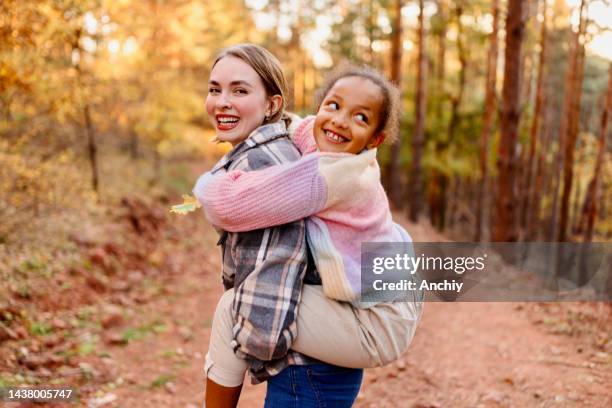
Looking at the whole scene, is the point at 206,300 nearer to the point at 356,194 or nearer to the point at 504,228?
the point at 504,228

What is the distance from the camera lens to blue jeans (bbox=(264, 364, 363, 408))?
1923 mm

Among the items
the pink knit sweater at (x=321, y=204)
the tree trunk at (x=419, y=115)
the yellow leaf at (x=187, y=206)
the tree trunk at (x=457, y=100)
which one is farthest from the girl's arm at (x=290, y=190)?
the tree trunk at (x=457, y=100)

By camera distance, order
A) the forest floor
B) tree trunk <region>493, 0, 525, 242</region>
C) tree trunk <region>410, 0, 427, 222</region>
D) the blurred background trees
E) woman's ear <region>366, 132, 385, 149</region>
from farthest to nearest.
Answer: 1. tree trunk <region>410, 0, 427, 222</region>
2. tree trunk <region>493, 0, 525, 242</region>
3. the blurred background trees
4. the forest floor
5. woman's ear <region>366, 132, 385, 149</region>

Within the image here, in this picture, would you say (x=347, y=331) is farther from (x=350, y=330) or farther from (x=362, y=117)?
(x=362, y=117)

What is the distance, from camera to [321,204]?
1831 millimetres

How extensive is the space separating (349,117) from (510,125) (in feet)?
28.8

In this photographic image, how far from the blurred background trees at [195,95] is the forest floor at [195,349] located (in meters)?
1.71

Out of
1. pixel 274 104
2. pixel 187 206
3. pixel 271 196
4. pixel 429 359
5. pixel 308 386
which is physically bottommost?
pixel 429 359

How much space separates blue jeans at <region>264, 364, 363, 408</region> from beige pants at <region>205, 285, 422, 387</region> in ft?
0.27

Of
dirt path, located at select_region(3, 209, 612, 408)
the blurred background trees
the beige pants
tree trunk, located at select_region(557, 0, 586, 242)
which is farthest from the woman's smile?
tree trunk, located at select_region(557, 0, 586, 242)

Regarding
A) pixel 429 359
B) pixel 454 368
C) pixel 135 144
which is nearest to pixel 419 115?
pixel 135 144

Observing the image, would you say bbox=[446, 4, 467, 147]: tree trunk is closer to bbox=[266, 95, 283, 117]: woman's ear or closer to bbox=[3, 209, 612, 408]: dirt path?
bbox=[3, 209, 612, 408]: dirt path

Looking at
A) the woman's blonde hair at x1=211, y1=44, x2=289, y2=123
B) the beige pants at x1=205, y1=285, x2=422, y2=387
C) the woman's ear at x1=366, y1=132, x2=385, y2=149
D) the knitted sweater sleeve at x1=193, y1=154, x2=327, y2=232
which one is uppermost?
the woman's blonde hair at x1=211, y1=44, x2=289, y2=123

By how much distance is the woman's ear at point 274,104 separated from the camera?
228 cm
